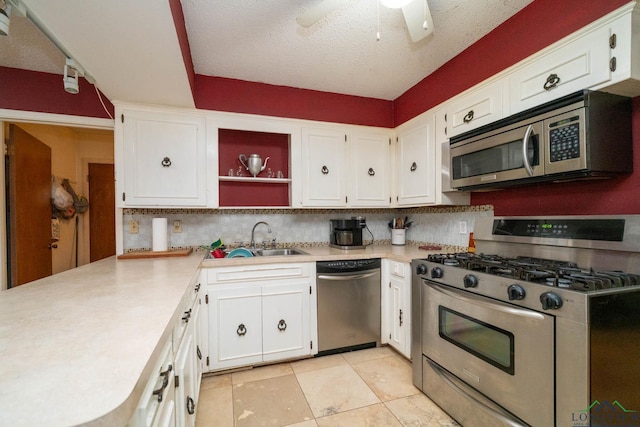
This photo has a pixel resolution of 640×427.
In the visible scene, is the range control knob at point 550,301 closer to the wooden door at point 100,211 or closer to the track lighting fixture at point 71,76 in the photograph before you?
the track lighting fixture at point 71,76

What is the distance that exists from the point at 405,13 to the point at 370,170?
1456mm

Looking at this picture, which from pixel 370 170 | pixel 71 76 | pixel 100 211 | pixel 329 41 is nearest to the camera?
pixel 71 76

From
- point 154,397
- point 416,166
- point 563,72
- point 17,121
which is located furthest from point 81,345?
point 17,121

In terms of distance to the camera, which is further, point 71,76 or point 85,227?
point 85,227

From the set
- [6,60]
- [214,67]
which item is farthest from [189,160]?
[6,60]

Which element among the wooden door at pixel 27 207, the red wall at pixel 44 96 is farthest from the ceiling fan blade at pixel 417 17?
the wooden door at pixel 27 207

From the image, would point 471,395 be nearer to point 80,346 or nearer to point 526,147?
point 526,147

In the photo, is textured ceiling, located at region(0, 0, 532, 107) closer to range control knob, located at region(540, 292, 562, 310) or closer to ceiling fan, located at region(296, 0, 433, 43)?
ceiling fan, located at region(296, 0, 433, 43)

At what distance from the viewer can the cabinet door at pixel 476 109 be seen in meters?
1.80

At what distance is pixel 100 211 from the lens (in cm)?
399

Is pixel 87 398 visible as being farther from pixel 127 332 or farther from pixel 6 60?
pixel 6 60

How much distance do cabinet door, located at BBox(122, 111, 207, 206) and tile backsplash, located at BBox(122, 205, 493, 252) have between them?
0.98 ft

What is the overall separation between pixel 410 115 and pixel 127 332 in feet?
9.26

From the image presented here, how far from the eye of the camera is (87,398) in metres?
0.50
